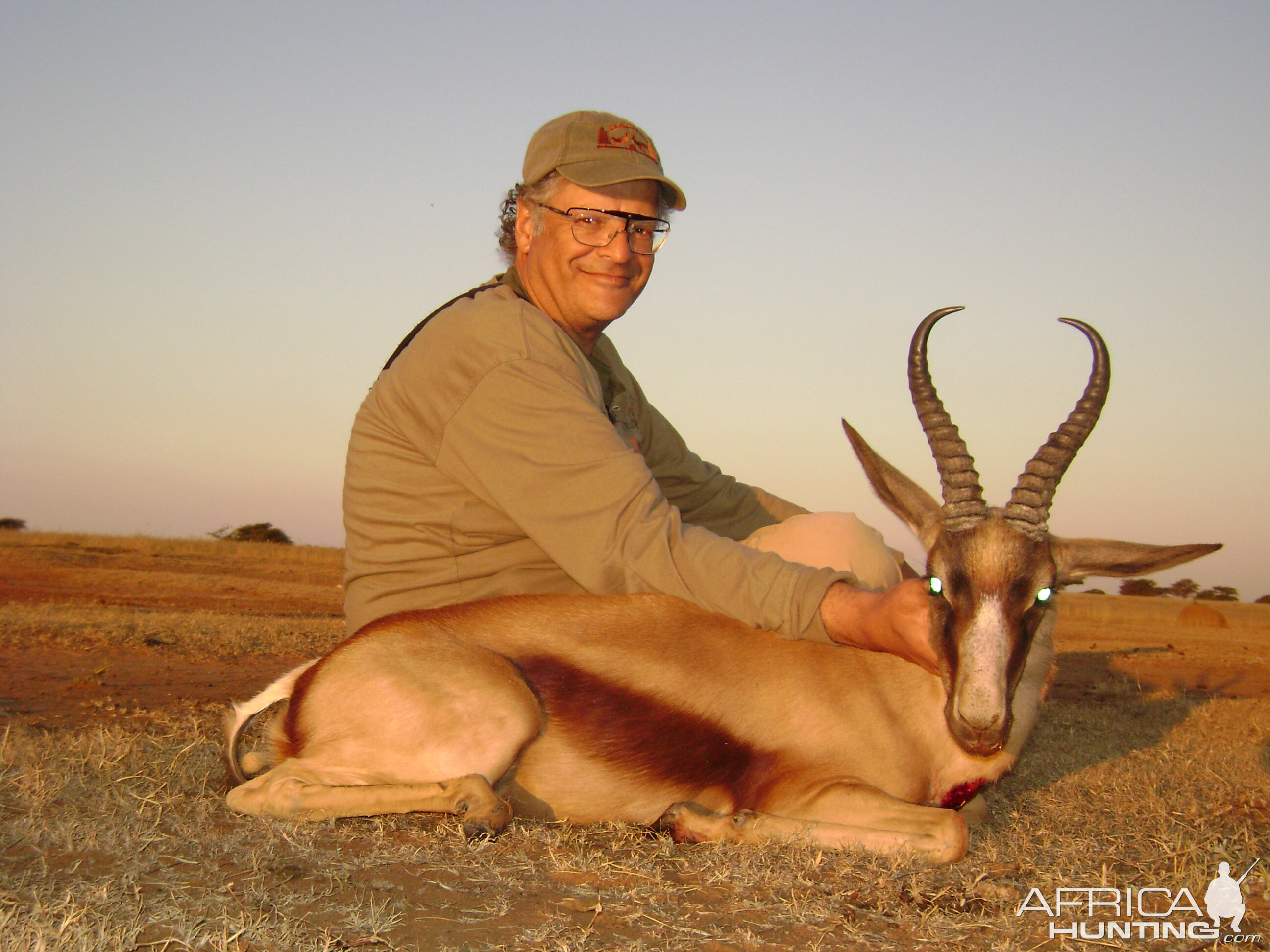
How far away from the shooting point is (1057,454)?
4.17m

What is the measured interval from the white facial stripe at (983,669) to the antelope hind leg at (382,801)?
164 cm

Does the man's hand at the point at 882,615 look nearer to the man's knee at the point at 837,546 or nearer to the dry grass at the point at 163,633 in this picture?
the man's knee at the point at 837,546

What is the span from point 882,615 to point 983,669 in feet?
1.27

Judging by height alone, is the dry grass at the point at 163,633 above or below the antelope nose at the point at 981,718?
below

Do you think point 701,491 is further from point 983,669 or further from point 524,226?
point 983,669

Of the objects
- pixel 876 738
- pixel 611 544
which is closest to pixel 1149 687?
pixel 876 738

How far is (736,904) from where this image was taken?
9.70 feet

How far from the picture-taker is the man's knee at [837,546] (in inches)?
178

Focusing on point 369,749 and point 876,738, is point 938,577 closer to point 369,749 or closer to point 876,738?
point 876,738

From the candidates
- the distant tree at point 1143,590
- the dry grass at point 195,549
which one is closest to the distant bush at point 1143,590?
the distant tree at point 1143,590

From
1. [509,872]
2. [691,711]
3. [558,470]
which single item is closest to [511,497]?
[558,470]

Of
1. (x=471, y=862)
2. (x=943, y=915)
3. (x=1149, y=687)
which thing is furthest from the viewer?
(x=1149, y=687)

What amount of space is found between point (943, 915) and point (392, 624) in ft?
7.17

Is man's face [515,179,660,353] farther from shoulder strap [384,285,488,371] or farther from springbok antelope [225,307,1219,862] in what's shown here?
springbok antelope [225,307,1219,862]
